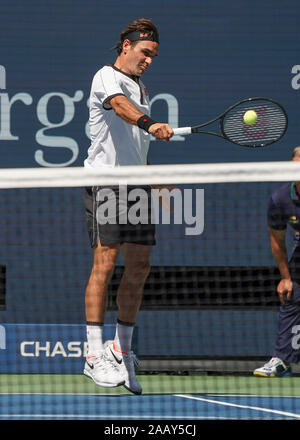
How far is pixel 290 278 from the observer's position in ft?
29.7

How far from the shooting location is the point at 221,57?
10359 millimetres

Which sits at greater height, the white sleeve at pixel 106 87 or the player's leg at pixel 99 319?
the white sleeve at pixel 106 87

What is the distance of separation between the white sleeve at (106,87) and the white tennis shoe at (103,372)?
58.5 inches

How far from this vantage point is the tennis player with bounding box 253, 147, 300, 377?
9008mm

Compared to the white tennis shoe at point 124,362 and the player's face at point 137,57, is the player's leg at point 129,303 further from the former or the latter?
the player's face at point 137,57

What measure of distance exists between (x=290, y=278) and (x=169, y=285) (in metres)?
1.73

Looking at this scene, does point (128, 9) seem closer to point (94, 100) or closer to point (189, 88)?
point (189, 88)

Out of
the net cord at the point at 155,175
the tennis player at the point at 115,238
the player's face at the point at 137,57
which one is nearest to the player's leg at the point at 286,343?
the tennis player at the point at 115,238

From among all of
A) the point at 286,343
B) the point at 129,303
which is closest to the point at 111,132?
the point at 129,303

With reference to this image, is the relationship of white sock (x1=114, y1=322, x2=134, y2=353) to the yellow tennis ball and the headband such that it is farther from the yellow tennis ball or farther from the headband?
the yellow tennis ball

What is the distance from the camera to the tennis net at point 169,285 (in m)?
9.91

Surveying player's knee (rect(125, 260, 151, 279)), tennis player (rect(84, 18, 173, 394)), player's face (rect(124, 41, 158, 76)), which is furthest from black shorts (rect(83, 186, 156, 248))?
player's face (rect(124, 41, 158, 76))

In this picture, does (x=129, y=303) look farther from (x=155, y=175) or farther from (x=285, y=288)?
(x=285, y=288)

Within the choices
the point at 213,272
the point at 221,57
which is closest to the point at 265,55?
the point at 221,57
